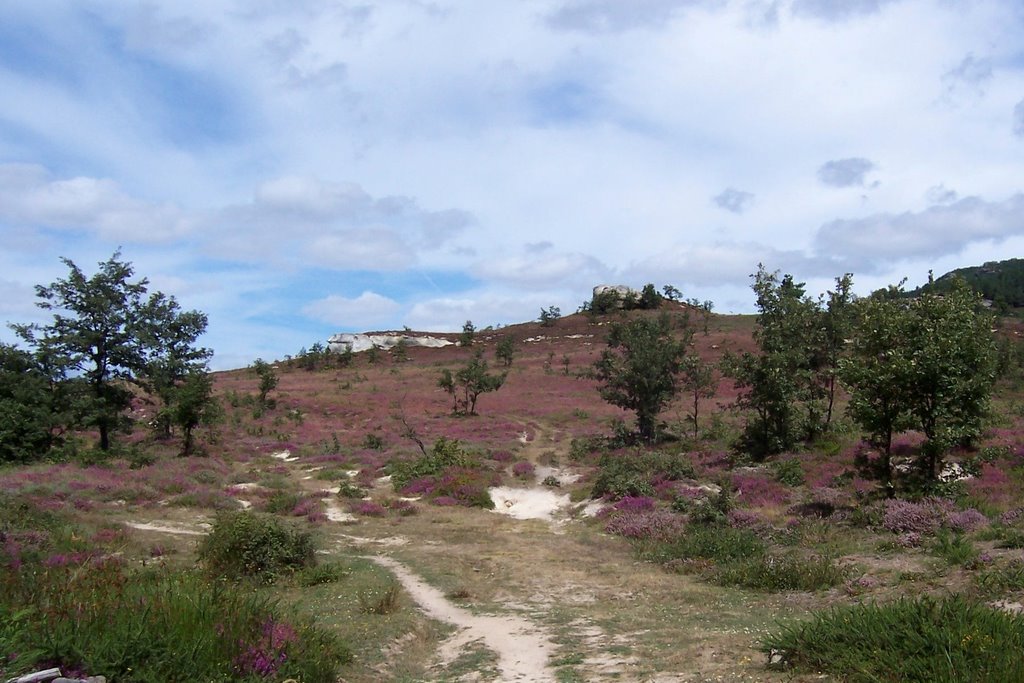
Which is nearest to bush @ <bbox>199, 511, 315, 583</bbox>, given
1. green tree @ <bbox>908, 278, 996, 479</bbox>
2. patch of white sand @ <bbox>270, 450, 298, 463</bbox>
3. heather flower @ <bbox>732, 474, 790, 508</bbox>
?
heather flower @ <bbox>732, 474, 790, 508</bbox>

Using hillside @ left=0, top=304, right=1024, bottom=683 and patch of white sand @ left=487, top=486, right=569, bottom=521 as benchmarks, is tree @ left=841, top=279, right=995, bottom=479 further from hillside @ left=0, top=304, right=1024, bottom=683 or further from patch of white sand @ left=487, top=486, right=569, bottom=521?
patch of white sand @ left=487, top=486, right=569, bottom=521

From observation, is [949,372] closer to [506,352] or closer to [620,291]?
[506,352]

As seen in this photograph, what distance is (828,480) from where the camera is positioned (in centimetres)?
2567

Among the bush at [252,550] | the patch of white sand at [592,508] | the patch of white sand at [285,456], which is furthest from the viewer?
the patch of white sand at [285,456]

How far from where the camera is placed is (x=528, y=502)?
30.8 m

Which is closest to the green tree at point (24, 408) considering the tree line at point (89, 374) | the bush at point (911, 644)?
the tree line at point (89, 374)

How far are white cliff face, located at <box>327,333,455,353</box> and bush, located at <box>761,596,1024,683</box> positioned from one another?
100 m

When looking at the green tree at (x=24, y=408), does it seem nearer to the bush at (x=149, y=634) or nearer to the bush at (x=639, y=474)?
the bush at (x=639, y=474)

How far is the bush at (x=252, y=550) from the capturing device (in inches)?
638

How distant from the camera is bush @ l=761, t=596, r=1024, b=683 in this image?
22.1ft

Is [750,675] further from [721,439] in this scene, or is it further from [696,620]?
[721,439]

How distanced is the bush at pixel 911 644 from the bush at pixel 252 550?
11.7 m

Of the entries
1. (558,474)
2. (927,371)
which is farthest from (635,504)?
(927,371)

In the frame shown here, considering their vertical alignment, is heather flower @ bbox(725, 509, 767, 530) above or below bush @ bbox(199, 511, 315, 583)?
below
